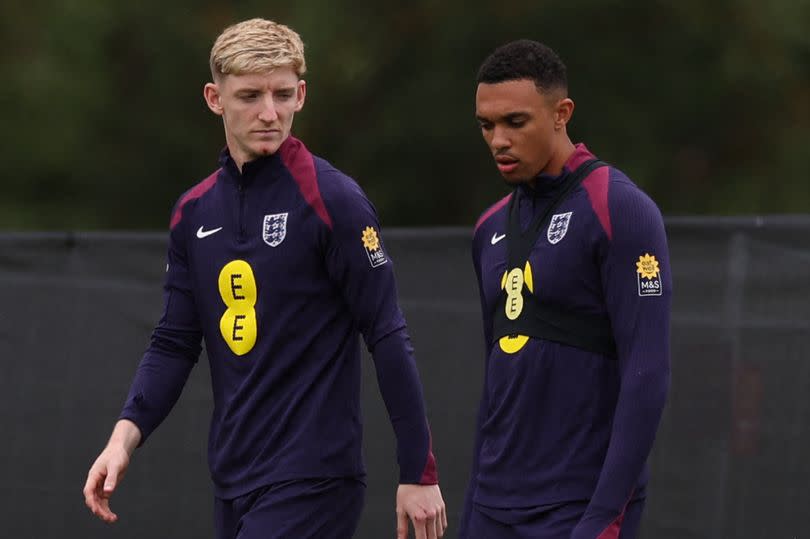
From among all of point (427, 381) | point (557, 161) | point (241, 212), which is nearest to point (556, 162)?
point (557, 161)

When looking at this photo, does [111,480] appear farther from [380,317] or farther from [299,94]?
[299,94]

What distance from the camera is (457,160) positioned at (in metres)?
13.5

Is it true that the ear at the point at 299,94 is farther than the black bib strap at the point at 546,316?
Yes

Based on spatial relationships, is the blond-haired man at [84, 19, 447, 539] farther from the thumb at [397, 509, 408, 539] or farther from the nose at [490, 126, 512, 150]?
the nose at [490, 126, 512, 150]

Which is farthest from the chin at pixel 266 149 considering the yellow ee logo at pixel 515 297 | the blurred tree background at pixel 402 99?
the blurred tree background at pixel 402 99

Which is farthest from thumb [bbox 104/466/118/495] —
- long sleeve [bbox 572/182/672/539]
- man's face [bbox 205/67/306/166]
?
long sleeve [bbox 572/182/672/539]

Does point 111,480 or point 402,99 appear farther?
point 402,99

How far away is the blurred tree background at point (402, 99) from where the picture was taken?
43.7 feet

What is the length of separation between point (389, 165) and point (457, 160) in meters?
0.59

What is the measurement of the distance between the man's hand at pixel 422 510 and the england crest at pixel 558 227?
2.43 feet

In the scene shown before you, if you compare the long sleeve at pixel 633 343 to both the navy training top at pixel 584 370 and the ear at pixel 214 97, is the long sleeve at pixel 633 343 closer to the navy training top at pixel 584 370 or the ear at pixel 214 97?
the navy training top at pixel 584 370

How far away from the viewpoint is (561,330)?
3912mm

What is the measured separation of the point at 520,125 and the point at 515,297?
441 millimetres

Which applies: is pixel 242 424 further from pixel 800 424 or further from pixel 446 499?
pixel 800 424
